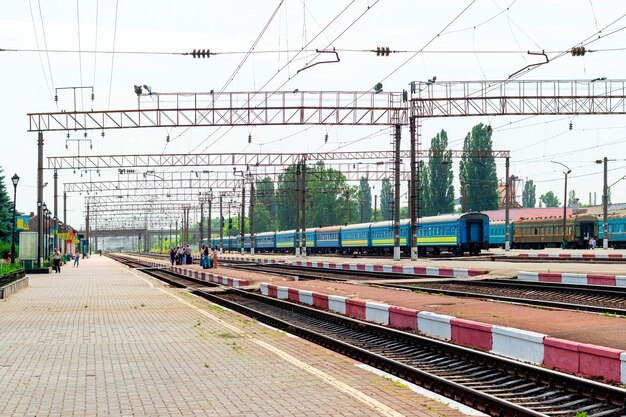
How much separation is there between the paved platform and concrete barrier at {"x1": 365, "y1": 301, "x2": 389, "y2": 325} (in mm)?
2315

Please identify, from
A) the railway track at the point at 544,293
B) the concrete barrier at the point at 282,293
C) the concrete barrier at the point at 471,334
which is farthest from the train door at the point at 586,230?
the concrete barrier at the point at 471,334

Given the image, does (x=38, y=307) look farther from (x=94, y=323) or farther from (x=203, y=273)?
(x=203, y=273)

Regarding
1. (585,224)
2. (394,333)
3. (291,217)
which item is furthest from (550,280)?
(291,217)

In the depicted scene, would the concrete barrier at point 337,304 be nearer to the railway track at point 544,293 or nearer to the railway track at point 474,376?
the railway track at point 474,376

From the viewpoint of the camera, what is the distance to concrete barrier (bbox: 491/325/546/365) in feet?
36.2

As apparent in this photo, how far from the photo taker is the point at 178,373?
10.7m

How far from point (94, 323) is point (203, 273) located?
2413 cm

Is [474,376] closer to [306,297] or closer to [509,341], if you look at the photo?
[509,341]

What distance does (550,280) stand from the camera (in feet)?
93.1

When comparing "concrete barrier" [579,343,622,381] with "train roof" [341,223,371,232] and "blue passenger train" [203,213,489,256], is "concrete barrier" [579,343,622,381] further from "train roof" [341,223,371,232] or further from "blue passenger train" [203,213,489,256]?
"train roof" [341,223,371,232]

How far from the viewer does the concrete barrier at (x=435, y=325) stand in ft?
46.8

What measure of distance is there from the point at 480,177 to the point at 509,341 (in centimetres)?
9130

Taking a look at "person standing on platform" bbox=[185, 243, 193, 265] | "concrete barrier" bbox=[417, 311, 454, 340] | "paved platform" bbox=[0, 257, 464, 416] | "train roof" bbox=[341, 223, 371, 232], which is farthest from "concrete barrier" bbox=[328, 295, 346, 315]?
"train roof" bbox=[341, 223, 371, 232]

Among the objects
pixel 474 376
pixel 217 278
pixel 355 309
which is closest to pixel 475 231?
pixel 217 278
